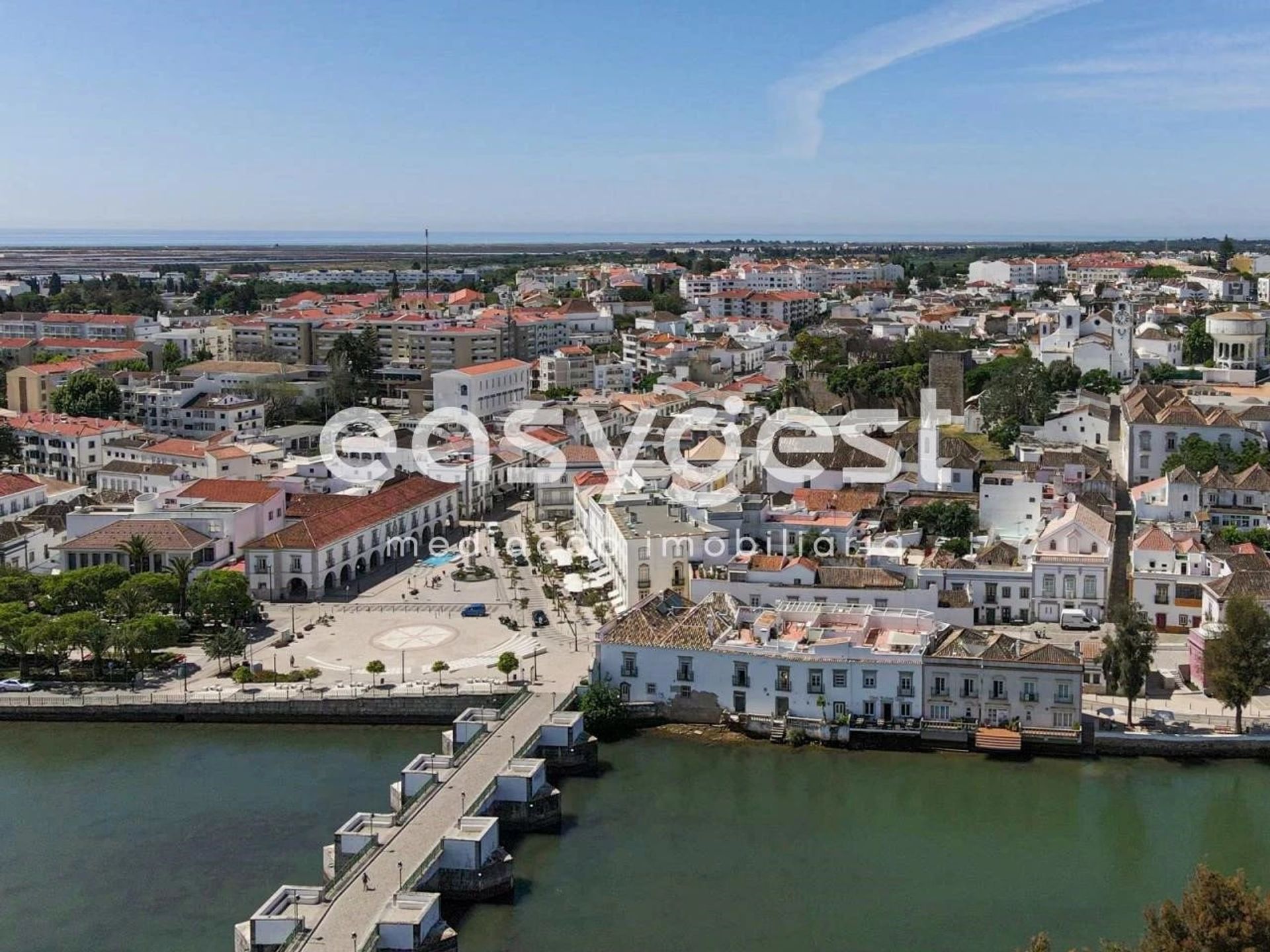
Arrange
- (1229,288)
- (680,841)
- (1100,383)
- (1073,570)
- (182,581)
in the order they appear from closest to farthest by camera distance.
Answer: (680,841), (1073,570), (182,581), (1100,383), (1229,288)

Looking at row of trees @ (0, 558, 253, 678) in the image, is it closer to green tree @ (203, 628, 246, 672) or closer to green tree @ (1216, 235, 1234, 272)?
green tree @ (203, 628, 246, 672)

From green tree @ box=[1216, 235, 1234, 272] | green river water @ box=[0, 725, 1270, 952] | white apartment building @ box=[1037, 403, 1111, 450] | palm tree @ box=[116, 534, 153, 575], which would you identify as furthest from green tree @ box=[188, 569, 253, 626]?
green tree @ box=[1216, 235, 1234, 272]

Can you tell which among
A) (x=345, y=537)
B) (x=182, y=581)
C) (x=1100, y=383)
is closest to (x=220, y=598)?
(x=182, y=581)

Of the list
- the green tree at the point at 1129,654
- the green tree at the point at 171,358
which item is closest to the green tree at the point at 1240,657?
the green tree at the point at 1129,654

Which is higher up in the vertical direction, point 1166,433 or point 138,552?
point 1166,433

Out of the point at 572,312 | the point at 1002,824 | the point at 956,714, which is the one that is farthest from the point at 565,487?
the point at 572,312

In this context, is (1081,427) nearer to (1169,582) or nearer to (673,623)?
(1169,582)
